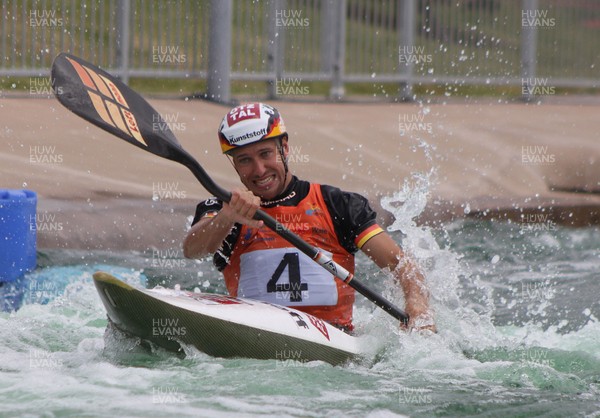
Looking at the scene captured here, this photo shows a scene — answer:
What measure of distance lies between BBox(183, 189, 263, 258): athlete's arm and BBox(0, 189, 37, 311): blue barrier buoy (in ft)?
6.85

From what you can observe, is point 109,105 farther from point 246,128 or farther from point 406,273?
point 406,273

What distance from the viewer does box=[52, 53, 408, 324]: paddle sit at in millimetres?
5109

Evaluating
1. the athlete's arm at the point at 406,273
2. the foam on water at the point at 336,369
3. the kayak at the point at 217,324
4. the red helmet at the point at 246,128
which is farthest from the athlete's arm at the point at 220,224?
the athlete's arm at the point at 406,273

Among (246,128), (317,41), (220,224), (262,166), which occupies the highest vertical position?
(317,41)

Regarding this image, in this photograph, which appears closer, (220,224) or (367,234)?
(220,224)

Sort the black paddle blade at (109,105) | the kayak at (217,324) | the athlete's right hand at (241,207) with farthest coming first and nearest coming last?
the black paddle blade at (109,105) → the athlete's right hand at (241,207) → the kayak at (217,324)

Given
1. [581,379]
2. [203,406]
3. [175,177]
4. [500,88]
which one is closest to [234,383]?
[203,406]

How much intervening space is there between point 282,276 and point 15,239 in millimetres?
2388

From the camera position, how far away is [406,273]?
18.1 ft

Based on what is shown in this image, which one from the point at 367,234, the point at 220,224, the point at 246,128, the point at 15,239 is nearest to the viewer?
the point at 220,224

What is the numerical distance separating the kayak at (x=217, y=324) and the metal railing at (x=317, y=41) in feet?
21.2

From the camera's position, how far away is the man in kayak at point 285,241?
527 centimetres

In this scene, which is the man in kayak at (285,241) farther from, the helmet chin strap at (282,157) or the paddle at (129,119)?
the paddle at (129,119)

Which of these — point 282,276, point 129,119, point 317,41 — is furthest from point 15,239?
point 317,41
